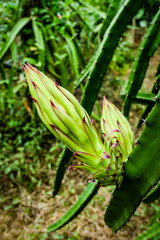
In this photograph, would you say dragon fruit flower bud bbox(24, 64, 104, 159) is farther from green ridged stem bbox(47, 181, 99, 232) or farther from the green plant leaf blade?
the green plant leaf blade

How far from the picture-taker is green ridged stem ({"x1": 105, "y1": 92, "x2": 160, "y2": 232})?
279 millimetres

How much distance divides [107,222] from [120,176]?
4.5 inches

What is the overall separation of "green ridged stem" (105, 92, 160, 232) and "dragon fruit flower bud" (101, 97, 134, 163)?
0.10 feet

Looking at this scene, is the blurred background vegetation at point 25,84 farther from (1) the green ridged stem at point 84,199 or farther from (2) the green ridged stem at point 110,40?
(2) the green ridged stem at point 110,40

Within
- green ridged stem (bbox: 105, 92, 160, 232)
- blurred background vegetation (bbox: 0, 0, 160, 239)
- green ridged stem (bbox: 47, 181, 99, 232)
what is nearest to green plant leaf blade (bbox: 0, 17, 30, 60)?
blurred background vegetation (bbox: 0, 0, 160, 239)

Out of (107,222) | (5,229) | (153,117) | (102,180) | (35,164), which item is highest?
(153,117)

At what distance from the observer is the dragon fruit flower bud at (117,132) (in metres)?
0.33

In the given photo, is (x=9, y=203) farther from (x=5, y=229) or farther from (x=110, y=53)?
(x=110, y=53)

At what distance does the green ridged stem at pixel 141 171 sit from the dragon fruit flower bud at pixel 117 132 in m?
0.03

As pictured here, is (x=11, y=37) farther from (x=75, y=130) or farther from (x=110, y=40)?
(x=75, y=130)

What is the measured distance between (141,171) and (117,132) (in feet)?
0.26

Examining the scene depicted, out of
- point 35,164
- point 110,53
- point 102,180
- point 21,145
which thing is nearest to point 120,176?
point 102,180

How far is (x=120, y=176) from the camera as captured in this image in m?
0.32

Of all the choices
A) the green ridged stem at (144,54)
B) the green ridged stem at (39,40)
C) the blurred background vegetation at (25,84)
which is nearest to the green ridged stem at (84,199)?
the green ridged stem at (144,54)
